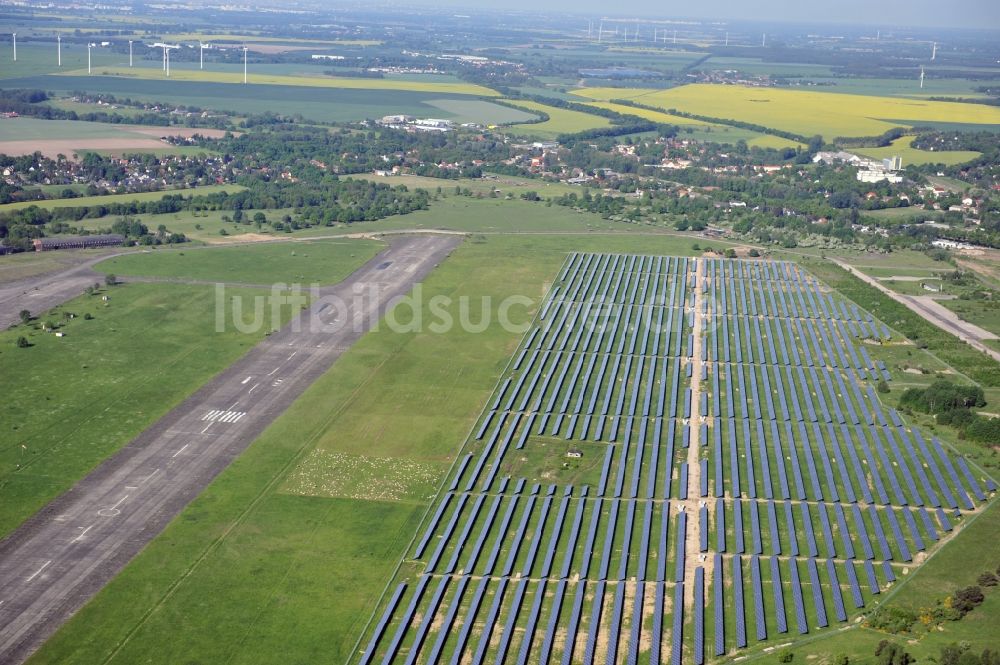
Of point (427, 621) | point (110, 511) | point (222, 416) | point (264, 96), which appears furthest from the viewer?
point (264, 96)

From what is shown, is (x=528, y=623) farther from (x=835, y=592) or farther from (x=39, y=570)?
(x=39, y=570)

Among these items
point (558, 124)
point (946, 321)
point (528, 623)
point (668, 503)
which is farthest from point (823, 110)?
point (528, 623)

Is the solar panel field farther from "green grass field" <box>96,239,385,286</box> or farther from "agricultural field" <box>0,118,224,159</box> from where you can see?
"agricultural field" <box>0,118,224,159</box>

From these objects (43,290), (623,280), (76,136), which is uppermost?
(76,136)

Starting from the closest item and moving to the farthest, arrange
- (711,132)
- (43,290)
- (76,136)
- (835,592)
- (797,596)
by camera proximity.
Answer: (797,596)
(835,592)
(43,290)
(76,136)
(711,132)

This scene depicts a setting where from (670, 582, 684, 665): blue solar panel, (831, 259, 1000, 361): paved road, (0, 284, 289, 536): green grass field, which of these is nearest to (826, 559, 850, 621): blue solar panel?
(670, 582, 684, 665): blue solar panel
